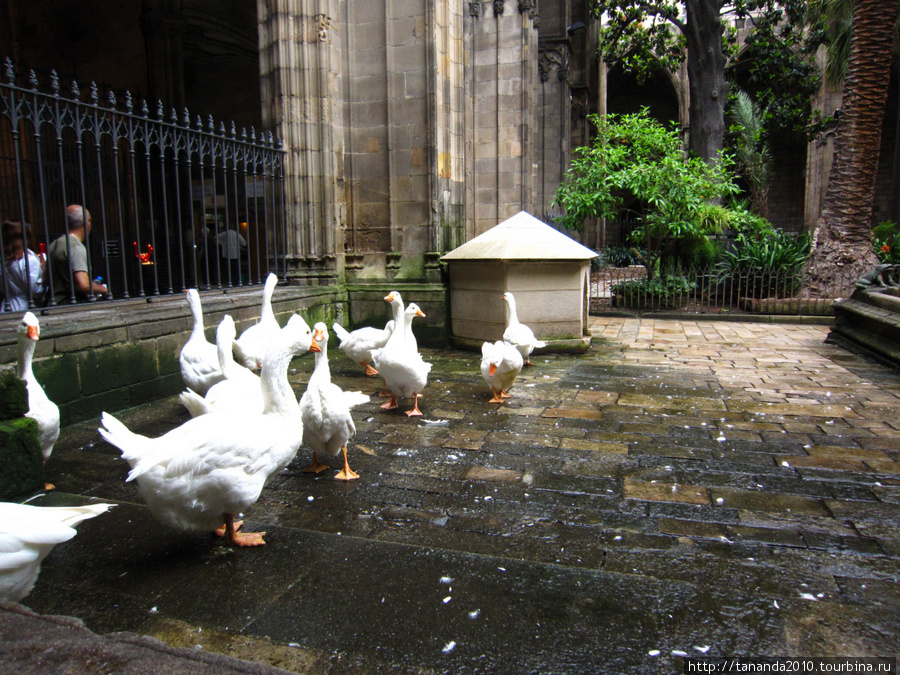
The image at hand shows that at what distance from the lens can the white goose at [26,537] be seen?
6.55ft

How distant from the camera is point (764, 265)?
43.6ft

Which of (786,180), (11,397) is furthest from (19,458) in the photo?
(786,180)

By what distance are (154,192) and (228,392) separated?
36.3ft

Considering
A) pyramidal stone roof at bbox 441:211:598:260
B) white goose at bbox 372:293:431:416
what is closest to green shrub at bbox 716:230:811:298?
pyramidal stone roof at bbox 441:211:598:260

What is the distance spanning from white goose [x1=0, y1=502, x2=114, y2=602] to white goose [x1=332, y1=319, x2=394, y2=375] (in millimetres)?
4295

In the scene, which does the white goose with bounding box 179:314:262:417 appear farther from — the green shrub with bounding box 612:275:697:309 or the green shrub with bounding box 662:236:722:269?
the green shrub with bounding box 662:236:722:269

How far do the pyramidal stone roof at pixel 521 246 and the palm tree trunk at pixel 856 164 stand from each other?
6.95 meters

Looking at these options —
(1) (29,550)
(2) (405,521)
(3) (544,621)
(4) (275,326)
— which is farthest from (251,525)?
(4) (275,326)

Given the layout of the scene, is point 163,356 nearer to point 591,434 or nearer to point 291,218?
point 291,218

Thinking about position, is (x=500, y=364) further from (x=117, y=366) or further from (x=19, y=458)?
(x=19, y=458)

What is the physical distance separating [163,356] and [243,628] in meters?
4.29

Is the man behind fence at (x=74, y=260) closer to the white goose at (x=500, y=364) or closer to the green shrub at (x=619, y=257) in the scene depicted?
the white goose at (x=500, y=364)

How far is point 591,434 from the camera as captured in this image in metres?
4.67

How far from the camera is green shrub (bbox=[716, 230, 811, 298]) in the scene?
500 inches
